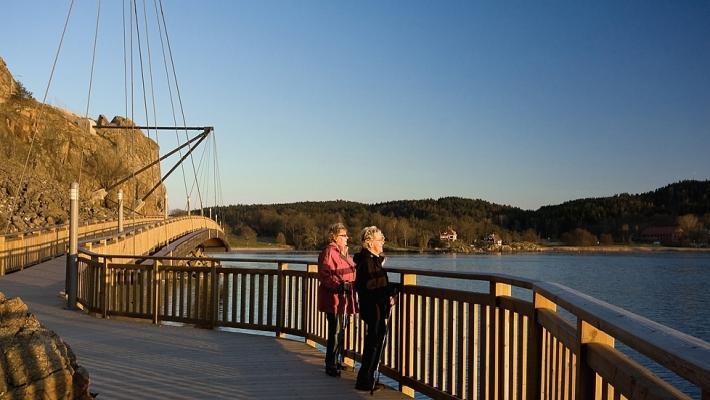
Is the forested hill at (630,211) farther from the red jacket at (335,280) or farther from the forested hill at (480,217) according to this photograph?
the red jacket at (335,280)

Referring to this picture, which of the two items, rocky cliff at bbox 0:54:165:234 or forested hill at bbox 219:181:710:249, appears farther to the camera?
forested hill at bbox 219:181:710:249

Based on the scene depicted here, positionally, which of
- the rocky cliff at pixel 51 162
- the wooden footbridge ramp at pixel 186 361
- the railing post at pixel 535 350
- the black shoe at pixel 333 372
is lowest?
the wooden footbridge ramp at pixel 186 361

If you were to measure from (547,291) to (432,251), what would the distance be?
13155cm

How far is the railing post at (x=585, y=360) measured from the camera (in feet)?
10.6

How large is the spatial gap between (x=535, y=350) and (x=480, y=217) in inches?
6626

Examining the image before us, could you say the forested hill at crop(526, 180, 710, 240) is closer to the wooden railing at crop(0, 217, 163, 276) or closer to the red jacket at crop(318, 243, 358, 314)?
the wooden railing at crop(0, 217, 163, 276)

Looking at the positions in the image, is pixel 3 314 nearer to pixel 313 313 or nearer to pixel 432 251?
pixel 313 313

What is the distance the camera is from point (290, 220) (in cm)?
12062

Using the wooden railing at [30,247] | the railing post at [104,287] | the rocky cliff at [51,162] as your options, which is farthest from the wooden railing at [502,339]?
the rocky cliff at [51,162]

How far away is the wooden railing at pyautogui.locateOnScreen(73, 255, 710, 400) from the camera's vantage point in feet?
8.17

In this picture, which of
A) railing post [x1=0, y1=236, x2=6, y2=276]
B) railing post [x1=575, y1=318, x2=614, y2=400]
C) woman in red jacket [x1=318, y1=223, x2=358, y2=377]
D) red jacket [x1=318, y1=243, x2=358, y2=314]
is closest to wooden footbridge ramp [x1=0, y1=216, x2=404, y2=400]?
woman in red jacket [x1=318, y1=223, x2=358, y2=377]

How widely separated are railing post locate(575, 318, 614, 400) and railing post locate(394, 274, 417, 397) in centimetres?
350

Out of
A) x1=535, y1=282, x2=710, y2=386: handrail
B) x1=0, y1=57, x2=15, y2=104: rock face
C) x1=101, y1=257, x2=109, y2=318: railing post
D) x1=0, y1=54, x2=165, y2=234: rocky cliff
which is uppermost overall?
x1=0, y1=57, x2=15, y2=104: rock face

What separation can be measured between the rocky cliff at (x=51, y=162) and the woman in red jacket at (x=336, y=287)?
93.2 ft
